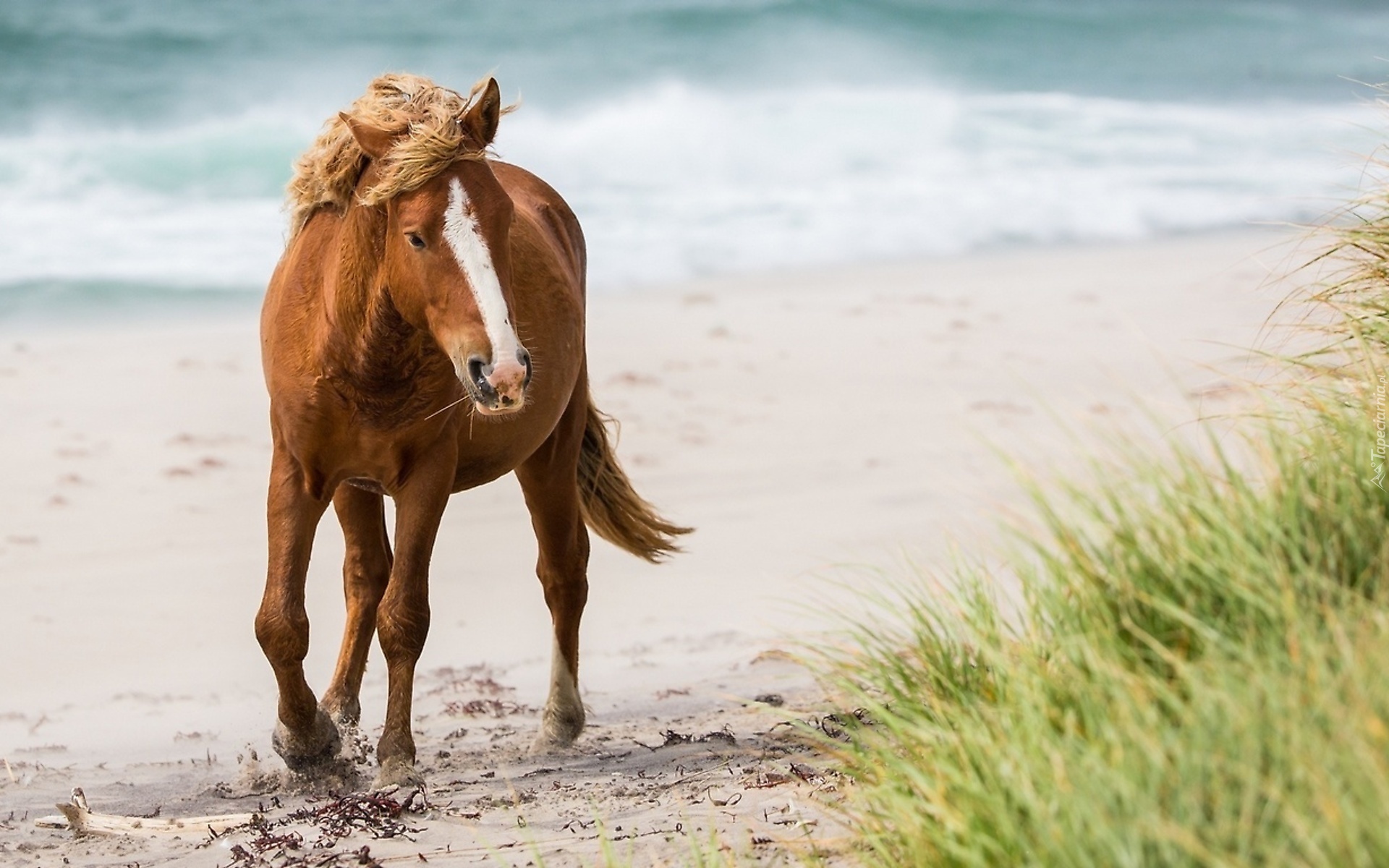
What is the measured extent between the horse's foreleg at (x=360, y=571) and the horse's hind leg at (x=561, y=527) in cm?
61

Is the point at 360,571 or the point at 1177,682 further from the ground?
the point at 1177,682

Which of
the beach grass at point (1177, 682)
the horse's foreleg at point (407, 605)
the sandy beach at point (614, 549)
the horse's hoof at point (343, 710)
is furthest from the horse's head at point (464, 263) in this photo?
the horse's hoof at point (343, 710)

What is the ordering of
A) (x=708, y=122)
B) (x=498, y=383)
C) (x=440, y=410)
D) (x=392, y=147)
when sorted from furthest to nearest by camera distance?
(x=708, y=122) → (x=440, y=410) → (x=392, y=147) → (x=498, y=383)

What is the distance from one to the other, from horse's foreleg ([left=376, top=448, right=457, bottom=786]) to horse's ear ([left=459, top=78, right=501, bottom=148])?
39.7 inches

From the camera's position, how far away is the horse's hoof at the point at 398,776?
15.7 feet

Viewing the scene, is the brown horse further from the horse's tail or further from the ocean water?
the ocean water

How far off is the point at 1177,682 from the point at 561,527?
3402mm

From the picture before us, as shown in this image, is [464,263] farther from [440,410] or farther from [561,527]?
[561,527]

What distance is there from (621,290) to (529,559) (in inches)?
289

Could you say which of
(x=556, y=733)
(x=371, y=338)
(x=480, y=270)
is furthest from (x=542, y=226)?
(x=556, y=733)

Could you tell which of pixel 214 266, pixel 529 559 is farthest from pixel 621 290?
pixel 529 559

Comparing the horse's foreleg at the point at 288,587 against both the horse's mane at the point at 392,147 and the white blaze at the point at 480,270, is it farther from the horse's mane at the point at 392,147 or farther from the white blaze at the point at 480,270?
the white blaze at the point at 480,270

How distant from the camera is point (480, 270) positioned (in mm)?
4160

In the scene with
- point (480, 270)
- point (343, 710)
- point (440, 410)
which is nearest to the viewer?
point (480, 270)
